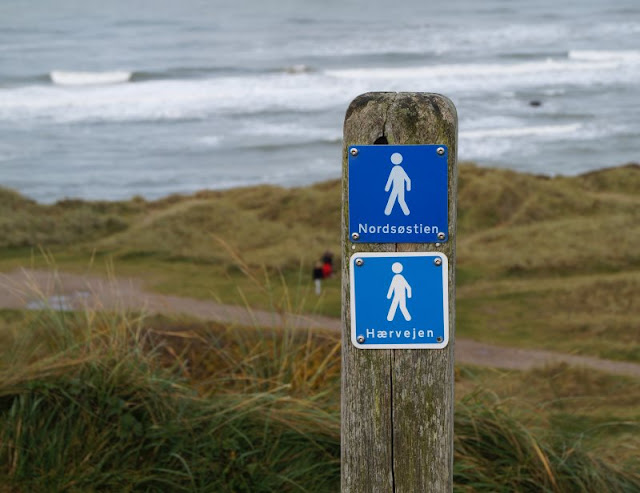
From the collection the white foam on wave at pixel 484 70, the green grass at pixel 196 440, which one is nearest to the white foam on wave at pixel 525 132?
the white foam on wave at pixel 484 70

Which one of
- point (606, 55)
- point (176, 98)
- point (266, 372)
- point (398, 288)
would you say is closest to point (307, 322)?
point (266, 372)

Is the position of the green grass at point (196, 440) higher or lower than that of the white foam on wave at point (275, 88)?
lower

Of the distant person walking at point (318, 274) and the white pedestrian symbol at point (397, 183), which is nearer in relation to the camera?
the white pedestrian symbol at point (397, 183)

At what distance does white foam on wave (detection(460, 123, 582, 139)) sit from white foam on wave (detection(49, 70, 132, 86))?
15500 mm

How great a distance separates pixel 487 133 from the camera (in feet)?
67.9

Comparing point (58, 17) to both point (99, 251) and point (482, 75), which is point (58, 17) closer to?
point (482, 75)

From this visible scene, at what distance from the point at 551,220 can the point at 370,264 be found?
8.58 meters

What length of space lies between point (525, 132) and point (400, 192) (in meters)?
20.2

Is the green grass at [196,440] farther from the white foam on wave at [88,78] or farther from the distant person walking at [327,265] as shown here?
the white foam on wave at [88,78]

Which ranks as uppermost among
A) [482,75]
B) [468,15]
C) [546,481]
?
[468,15]

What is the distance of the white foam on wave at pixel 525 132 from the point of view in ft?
67.3

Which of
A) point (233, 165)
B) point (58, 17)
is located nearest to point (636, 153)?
point (233, 165)

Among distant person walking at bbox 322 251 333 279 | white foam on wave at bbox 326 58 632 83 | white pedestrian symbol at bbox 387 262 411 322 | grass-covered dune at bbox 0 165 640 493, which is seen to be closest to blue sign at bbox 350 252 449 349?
white pedestrian symbol at bbox 387 262 411 322

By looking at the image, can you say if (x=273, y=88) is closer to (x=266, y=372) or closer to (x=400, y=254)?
(x=266, y=372)
